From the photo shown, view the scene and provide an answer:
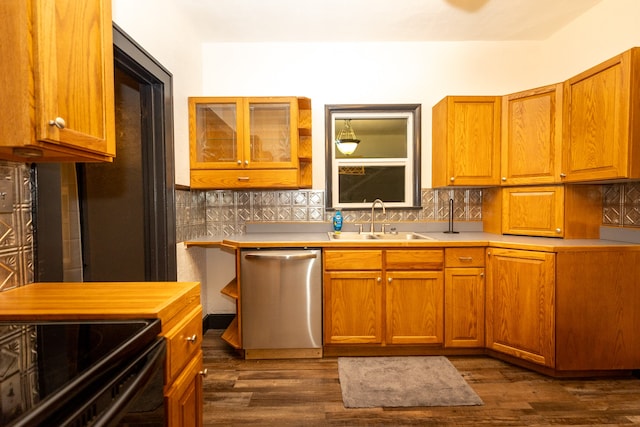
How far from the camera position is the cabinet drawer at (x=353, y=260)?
7.73 ft

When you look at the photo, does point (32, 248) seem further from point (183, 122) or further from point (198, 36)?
point (198, 36)

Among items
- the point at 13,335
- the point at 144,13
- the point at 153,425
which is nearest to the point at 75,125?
the point at 13,335

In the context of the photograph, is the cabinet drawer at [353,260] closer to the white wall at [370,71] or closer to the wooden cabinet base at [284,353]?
the wooden cabinet base at [284,353]

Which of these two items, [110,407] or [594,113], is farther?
[594,113]

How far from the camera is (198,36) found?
279cm

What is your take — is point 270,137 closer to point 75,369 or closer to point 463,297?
point 463,297

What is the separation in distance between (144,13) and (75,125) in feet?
4.57

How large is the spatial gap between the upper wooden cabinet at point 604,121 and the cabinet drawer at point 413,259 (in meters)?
1.10

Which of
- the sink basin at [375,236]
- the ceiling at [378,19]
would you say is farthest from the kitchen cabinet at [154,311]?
the ceiling at [378,19]

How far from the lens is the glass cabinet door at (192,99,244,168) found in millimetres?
2611

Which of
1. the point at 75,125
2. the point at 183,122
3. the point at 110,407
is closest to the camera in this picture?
the point at 110,407

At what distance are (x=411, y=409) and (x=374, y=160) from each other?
6.59ft

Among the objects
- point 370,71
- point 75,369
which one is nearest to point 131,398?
point 75,369

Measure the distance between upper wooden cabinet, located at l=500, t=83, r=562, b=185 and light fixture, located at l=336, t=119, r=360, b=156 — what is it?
4.07 feet
